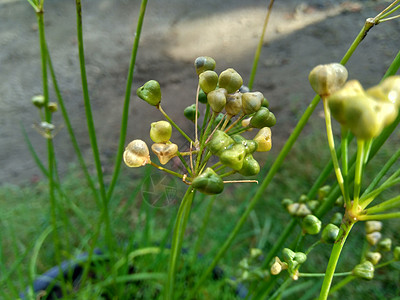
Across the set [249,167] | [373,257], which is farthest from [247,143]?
[373,257]

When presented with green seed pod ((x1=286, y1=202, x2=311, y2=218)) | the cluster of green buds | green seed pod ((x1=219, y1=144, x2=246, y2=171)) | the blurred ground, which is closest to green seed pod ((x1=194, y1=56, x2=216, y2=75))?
the cluster of green buds

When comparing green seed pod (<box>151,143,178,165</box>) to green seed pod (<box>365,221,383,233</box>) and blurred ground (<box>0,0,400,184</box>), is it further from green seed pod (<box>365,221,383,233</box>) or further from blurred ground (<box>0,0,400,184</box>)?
blurred ground (<box>0,0,400,184</box>)

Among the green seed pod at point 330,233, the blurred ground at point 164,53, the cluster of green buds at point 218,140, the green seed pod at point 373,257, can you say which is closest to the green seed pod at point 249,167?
the cluster of green buds at point 218,140

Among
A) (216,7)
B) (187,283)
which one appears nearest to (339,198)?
(187,283)

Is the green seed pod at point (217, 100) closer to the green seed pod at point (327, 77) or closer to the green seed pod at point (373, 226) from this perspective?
the green seed pod at point (327, 77)

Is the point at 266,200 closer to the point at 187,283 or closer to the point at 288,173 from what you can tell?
the point at 288,173
